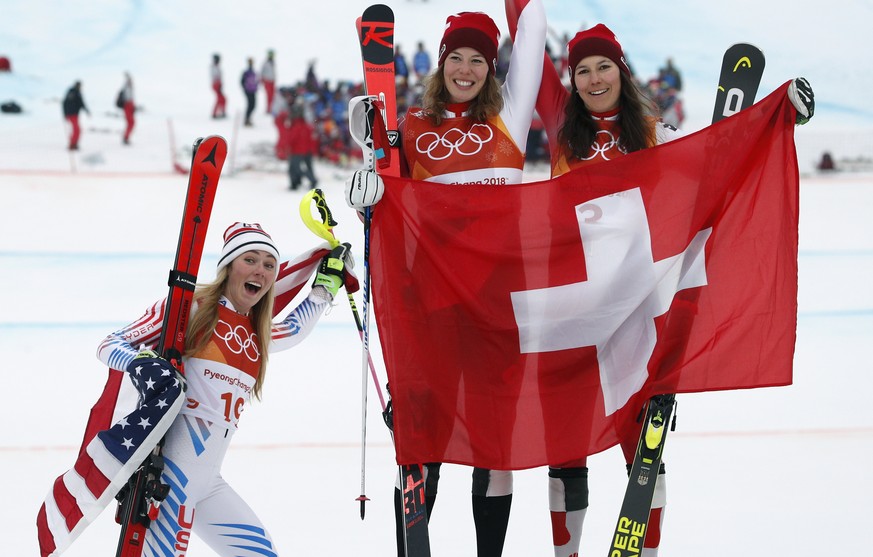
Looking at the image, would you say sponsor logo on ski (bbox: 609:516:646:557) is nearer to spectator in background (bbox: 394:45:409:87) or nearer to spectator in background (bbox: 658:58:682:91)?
spectator in background (bbox: 394:45:409:87)

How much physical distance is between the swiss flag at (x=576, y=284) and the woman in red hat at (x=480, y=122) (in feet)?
0.56

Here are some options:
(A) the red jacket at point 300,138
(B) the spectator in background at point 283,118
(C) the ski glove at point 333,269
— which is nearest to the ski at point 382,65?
(C) the ski glove at point 333,269

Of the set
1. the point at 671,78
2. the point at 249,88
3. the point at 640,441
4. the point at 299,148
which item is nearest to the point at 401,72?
the point at 299,148

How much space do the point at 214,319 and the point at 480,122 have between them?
41.1 inches

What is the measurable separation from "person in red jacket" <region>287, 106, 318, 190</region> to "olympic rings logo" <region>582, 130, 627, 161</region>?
10426mm

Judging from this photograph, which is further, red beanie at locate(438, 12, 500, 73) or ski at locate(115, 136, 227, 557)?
red beanie at locate(438, 12, 500, 73)

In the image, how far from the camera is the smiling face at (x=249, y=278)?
10.5 ft

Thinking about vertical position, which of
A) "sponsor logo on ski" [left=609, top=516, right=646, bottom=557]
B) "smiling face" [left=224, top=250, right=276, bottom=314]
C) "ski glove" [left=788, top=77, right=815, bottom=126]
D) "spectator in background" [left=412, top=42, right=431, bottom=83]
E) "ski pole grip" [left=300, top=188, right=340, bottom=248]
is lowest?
"sponsor logo on ski" [left=609, top=516, right=646, bottom=557]

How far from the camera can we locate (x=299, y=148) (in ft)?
44.1

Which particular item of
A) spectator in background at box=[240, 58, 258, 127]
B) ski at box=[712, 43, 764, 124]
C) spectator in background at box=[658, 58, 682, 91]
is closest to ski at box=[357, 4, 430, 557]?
ski at box=[712, 43, 764, 124]

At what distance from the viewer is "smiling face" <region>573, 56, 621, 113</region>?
3.15 m

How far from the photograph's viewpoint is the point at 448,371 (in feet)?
10.1

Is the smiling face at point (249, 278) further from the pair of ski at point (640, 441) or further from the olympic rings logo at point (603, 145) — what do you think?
the olympic rings logo at point (603, 145)

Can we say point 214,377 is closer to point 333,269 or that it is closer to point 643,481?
point 333,269
